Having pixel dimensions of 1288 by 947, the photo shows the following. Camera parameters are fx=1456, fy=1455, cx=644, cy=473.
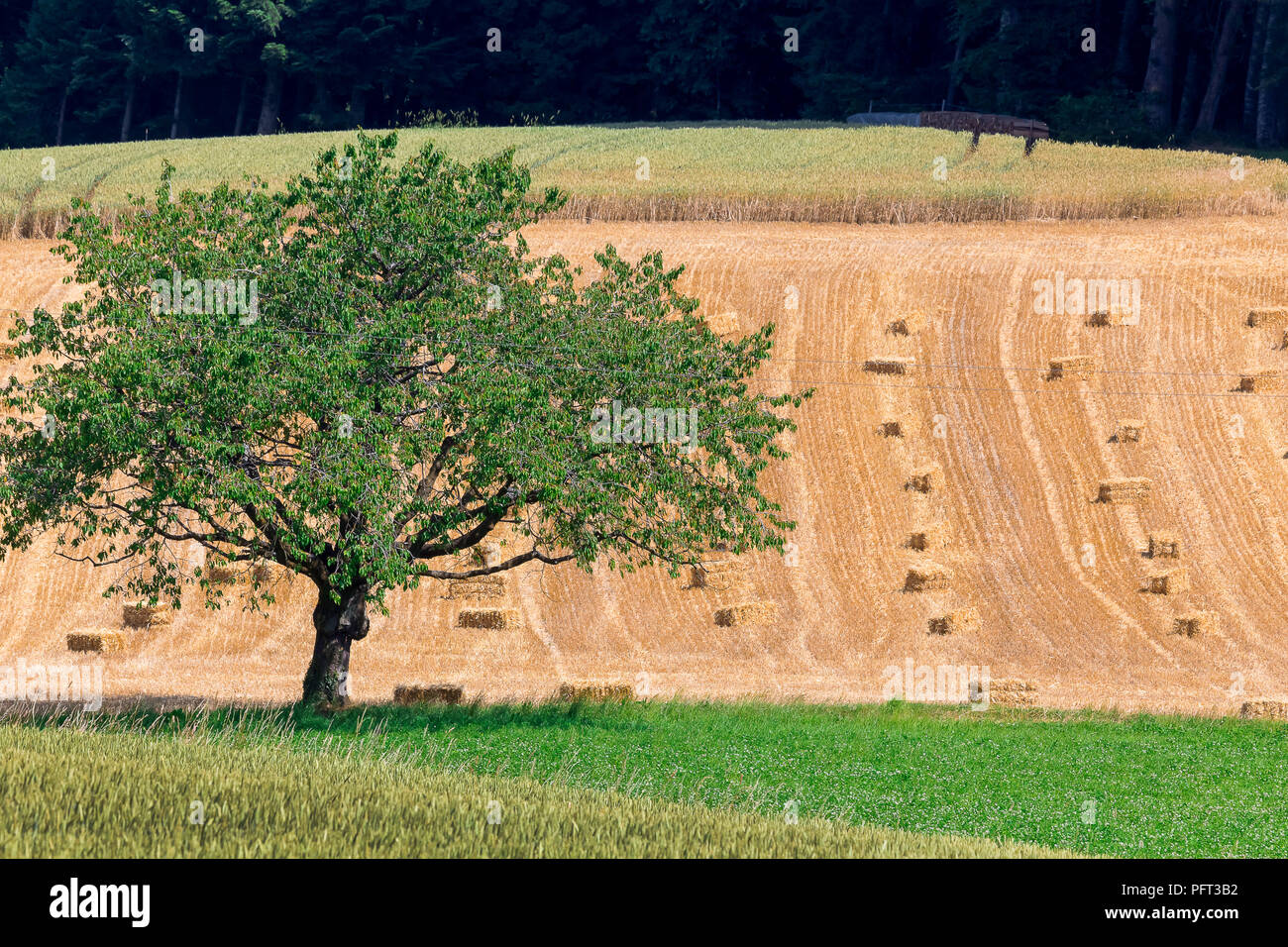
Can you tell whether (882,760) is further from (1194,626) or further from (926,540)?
(926,540)

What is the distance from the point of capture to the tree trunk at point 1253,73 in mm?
70500

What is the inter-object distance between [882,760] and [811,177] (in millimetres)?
32379

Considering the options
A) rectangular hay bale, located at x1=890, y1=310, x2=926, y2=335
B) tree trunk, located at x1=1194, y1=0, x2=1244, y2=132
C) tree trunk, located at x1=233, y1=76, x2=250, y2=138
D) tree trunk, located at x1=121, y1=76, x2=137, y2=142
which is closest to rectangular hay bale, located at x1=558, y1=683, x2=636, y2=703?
rectangular hay bale, located at x1=890, y1=310, x2=926, y2=335

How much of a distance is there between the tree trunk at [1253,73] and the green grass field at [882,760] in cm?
5292

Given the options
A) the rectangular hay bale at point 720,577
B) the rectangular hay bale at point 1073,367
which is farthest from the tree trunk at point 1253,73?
the rectangular hay bale at point 720,577

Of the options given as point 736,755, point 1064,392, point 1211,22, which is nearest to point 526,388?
point 736,755

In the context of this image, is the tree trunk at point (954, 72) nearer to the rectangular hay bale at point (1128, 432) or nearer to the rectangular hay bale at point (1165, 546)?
the rectangular hay bale at point (1128, 432)

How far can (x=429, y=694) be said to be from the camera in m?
29.3

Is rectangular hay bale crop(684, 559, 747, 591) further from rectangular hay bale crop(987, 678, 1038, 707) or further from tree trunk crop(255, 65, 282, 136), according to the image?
tree trunk crop(255, 65, 282, 136)

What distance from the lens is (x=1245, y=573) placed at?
3597 centimetres

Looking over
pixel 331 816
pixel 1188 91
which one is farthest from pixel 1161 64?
pixel 331 816

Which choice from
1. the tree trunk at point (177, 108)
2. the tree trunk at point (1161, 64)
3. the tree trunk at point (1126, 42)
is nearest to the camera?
the tree trunk at point (1161, 64)

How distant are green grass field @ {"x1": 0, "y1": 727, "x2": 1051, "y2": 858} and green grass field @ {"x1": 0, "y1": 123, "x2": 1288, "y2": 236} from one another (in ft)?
116
